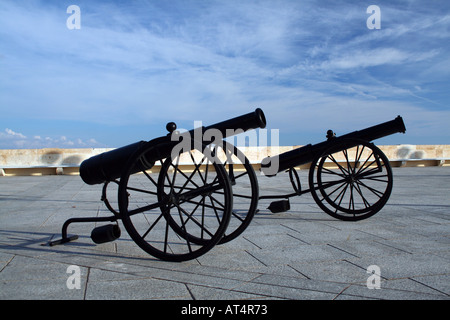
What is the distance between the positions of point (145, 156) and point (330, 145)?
3.21m

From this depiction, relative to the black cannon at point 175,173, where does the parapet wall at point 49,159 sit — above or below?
above

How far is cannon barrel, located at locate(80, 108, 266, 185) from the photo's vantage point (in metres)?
4.01

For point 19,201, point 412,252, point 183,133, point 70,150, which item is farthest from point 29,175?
point 412,252

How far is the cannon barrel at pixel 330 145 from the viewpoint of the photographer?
618 cm

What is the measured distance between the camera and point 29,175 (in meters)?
17.7

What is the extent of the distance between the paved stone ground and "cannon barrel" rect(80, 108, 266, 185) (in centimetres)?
89

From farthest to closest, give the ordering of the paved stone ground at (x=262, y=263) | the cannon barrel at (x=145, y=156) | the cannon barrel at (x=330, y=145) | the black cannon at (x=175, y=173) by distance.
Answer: the cannon barrel at (x=330, y=145), the cannon barrel at (x=145, y=156), the black cannon at (x=175, y=173), the paved stone ground at (x=262, y=263)

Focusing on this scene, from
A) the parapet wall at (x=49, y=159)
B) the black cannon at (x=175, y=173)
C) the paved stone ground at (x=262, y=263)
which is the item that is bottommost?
the paved stone ground at (x=262, y=263)

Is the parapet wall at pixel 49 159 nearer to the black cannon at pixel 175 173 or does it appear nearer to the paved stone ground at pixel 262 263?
the paved stone ground at pixel 262 263

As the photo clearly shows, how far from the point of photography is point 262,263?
3.90 meters

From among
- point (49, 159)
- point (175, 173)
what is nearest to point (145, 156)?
point (175, 173)

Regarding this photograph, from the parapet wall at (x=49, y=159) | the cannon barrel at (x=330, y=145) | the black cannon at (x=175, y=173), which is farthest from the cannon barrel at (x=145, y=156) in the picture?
the parapet wall at (x=49, y=159)

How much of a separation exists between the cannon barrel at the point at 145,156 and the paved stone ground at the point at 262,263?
0.89m

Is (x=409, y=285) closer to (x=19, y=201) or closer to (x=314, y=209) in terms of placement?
(x=314, y=209)
